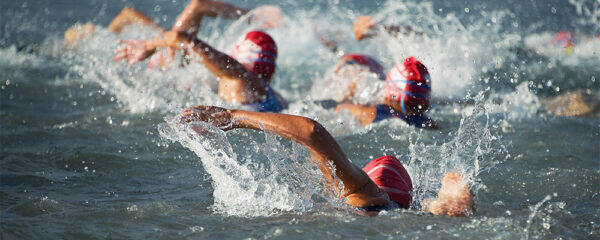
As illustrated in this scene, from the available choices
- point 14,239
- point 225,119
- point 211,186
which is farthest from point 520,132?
point 14,239

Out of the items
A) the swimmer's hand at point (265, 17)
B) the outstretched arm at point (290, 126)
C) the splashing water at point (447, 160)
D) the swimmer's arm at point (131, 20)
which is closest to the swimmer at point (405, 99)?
the splashing water at point (447, 160)

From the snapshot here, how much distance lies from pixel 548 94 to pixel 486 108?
4616mm

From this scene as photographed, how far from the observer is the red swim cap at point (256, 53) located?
18.7 ft

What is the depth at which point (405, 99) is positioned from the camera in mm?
5098

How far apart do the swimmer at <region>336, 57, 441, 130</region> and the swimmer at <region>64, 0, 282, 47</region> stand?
2.25 m

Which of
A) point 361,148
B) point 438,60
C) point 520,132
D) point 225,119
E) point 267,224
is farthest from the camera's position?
point 438,60

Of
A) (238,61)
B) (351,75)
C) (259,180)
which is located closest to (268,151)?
(259,180)

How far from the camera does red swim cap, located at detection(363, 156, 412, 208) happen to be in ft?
11.6

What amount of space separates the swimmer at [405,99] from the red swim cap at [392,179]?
1.40 metres

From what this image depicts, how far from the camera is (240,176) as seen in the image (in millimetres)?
3697

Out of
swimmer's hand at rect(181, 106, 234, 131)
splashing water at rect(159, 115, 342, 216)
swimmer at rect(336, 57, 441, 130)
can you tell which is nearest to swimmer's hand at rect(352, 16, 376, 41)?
swimmer at rect(336, 57, 441, 130)

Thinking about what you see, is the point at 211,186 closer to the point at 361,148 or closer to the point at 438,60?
the point at 361,148

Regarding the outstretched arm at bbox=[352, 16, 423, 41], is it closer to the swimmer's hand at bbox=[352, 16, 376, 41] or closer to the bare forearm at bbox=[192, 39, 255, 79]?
the swimmer's hand at bbox=[352, 16, 376, 41]

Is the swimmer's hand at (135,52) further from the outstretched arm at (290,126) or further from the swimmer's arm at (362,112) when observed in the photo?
the outstretched arm at (290,126)
